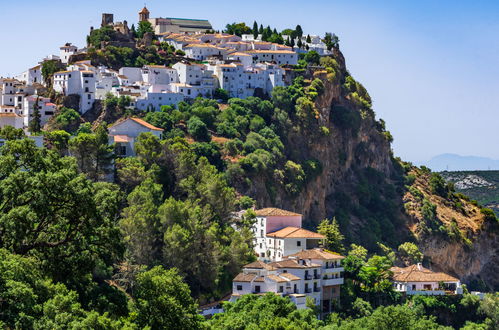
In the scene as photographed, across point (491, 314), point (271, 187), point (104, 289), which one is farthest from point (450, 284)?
point (104, 289)

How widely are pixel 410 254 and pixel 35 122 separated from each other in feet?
140

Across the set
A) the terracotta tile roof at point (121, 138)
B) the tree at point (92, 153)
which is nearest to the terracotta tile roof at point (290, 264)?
the tree at point (92, 153)

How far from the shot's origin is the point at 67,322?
42188 millimetres

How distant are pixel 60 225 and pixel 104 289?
564 cm

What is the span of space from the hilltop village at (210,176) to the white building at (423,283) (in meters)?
0.12

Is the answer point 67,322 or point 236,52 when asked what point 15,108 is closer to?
point 236,52

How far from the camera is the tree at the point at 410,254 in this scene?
10606cm

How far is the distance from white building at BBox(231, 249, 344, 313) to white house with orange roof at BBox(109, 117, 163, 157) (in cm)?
1930

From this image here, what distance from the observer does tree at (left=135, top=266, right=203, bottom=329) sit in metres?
49.3

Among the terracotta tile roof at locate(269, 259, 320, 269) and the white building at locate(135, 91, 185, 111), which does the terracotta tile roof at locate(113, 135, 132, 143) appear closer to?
the white building at locate(135, 91, 185, 111)

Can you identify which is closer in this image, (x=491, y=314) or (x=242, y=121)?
(x=491, y=314)

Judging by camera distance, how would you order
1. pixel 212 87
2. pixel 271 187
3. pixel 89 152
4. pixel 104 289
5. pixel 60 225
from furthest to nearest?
pixel 212 87
pixel 271 187
pixel 89 152
pixel 104 289
pixel 60 225

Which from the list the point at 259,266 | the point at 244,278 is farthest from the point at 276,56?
the point at 244,278

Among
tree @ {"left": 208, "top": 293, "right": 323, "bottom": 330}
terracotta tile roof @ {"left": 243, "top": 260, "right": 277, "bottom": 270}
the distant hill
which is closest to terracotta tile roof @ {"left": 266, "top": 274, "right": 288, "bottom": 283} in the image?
terracotta tile roof @ {"left": 243, "top": 260, "right": 277, "bottom": 270}
